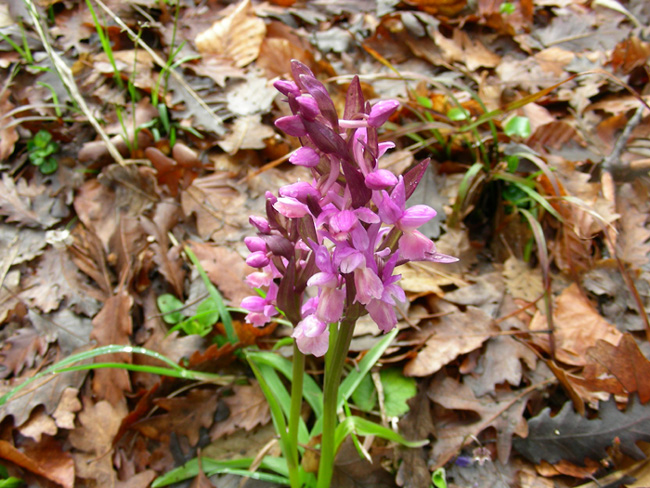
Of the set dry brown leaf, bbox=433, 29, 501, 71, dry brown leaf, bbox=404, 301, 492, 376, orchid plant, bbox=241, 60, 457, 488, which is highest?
orchid plant, bbox=241, 60, 457, 488

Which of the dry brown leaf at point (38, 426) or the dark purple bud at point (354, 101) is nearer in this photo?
the dark purple bud at point (354, 101)

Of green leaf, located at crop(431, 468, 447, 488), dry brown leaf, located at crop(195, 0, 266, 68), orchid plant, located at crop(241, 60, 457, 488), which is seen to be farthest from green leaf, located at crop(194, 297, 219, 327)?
dry brown leaf, located at crop(195, 0, 266, 68)

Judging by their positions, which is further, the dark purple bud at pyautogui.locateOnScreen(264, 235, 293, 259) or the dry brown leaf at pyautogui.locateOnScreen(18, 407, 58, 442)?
the dry brown leaf at pyautogui.locateOnScreen(18, 407, 58, 442)

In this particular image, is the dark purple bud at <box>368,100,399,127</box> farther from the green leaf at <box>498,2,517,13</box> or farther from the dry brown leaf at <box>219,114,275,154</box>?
the green leaf at <box>498,2,517,13</box>

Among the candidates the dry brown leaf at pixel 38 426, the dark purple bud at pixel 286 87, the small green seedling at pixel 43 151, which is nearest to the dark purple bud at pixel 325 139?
the dark purple bud at pixel 286 87

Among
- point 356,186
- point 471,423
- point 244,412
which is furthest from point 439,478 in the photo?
point 356,186

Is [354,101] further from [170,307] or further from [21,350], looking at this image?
[21,350]

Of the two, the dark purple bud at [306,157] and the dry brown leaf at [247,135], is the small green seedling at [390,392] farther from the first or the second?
the dry brown leaf at [247,135]
